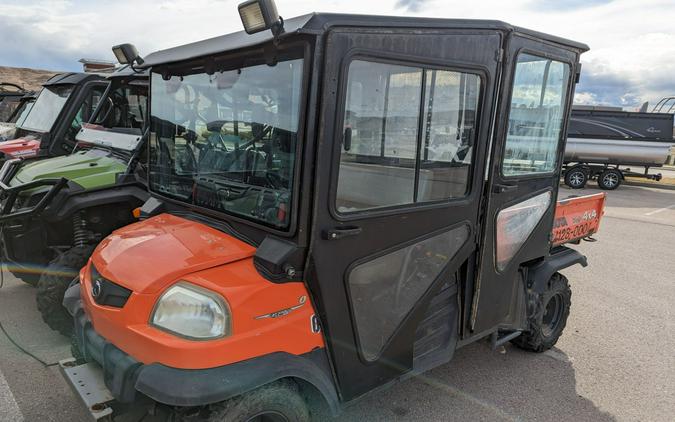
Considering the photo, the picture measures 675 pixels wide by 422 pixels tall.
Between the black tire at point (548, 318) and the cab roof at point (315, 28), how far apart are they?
6.21 ft

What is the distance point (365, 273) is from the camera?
2.30 meters

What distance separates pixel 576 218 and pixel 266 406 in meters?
3.62

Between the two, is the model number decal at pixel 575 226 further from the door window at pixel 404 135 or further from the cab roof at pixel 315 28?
the door window at pixel 404 135

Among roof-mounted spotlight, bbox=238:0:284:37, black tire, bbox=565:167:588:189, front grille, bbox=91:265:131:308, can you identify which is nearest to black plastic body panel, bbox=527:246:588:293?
roof-mounted spotlight, bbox=238:0:284:37

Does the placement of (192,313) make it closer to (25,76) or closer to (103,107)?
(103,107)

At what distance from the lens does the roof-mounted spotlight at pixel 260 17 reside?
5.94 feet

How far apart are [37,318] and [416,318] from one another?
352 cm

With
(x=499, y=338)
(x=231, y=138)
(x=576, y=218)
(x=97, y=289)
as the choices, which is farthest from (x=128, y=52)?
(x=576, y=218)

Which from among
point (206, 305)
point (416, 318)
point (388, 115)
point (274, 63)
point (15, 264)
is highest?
point (274, 63)

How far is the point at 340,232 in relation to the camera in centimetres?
210

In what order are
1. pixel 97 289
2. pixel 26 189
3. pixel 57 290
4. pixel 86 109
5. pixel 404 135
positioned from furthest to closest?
pixel 86 109
pixel 26 189
pixel 57 290
pixel 404 135
pixel 97 289

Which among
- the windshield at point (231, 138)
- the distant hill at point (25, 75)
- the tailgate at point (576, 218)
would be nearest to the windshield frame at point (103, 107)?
the windshield at point (231, 138)

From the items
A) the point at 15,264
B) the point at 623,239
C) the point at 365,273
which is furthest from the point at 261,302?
the point at 623,239

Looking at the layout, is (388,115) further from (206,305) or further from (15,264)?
(15,264)
